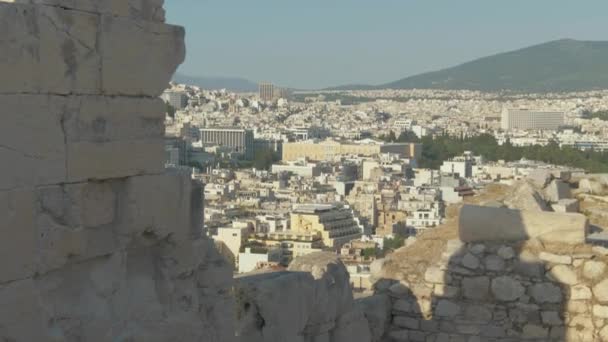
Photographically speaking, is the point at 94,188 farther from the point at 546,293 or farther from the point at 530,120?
the point at 530,120

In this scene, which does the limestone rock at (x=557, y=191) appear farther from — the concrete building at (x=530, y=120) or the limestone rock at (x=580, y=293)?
the concrete building at (x=530, y=120)

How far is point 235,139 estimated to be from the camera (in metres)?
142

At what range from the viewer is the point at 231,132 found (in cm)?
14125

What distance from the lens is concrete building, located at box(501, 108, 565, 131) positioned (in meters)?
179

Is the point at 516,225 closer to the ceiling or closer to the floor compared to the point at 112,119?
closer to the floor

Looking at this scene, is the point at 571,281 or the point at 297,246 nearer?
the point at 571,281

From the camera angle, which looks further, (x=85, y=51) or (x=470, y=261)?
(x=470, y=261)

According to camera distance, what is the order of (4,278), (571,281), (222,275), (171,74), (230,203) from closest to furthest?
(4,278) < (171,74) < (222,275) < (571,281) < (230,203)

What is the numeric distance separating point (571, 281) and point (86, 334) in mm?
3248

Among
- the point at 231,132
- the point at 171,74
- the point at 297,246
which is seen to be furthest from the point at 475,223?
the point at 231,132

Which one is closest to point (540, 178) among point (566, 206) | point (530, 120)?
point (566, 206)

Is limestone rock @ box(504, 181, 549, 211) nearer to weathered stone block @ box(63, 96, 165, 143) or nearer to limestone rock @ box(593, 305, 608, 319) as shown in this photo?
limestone rock @ box(593, 305, 608, 319)

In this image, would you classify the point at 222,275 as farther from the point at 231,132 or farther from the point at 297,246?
the point at 231,132

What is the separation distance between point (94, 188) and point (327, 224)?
6352cm
